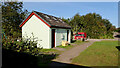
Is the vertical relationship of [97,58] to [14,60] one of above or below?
below

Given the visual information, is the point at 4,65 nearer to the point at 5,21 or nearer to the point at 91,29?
the point at 5,21

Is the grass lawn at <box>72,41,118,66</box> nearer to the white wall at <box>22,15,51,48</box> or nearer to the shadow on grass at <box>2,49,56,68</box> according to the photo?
the shadow on grass at <box>2,49,56,68</box>

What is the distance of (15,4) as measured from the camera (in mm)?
21969

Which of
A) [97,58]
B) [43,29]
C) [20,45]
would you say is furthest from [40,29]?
[97,58]

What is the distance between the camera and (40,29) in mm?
12695

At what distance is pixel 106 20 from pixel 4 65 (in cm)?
5562

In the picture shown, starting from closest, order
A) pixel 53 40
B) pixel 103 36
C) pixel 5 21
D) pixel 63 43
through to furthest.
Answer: pixel 53 40, pixel 63 43, pixel 5 21, pixel 103 36

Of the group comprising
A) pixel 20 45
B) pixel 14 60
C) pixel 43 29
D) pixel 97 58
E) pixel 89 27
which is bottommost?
pixel 97 58

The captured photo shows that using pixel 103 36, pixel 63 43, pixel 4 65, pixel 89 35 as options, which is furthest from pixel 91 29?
pixel 4 65

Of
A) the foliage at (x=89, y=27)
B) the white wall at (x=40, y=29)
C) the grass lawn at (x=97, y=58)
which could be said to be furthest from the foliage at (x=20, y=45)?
the foliage at (x=89, y=27)

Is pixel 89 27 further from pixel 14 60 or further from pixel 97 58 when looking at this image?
pixel 14 60

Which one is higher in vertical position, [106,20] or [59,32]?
[106,20]

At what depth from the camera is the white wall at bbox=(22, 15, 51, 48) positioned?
12.2m

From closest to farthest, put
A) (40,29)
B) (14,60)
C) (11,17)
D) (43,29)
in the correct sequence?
(14,60) → (43,29) → (40,29) → (11,17)
